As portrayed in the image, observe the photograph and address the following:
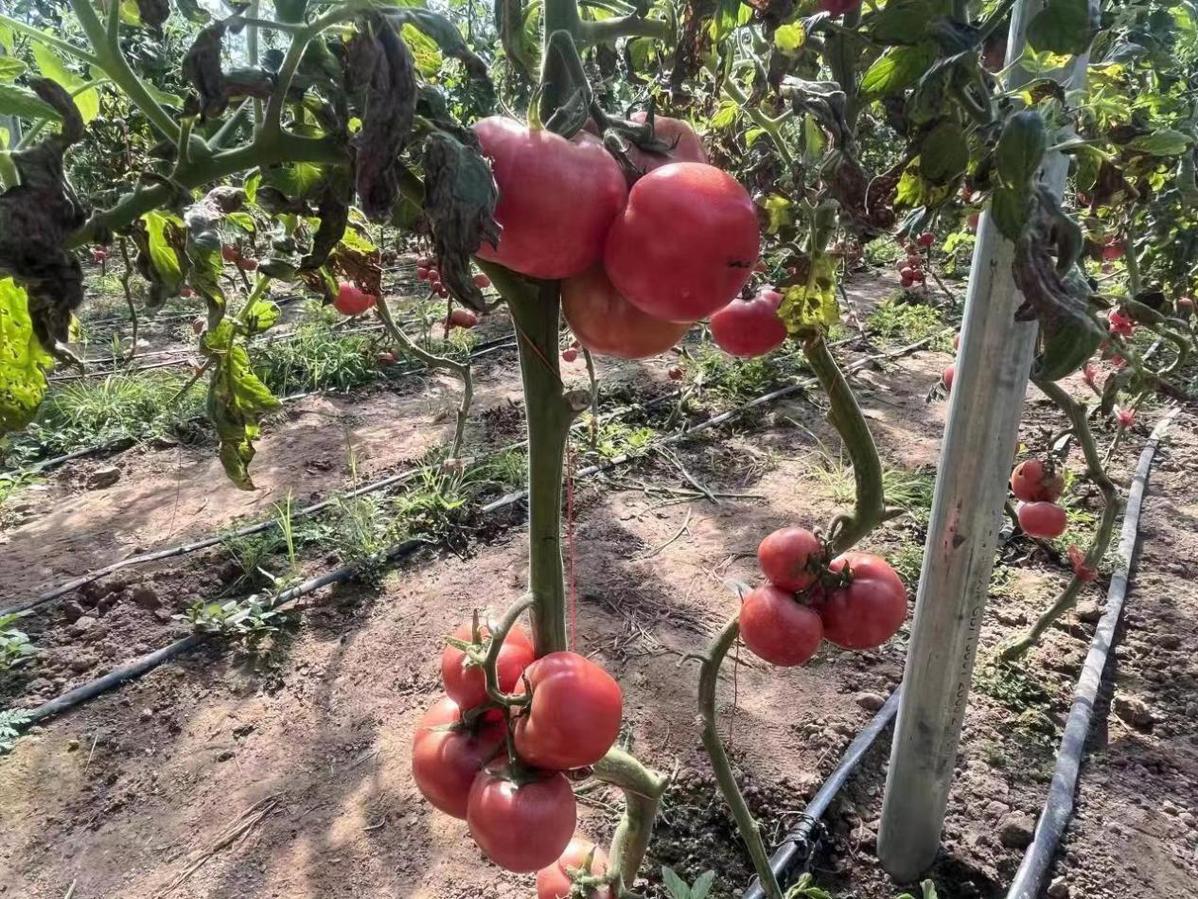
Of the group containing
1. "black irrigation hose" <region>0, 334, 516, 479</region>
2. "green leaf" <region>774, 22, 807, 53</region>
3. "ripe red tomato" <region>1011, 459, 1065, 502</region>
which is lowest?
"black irrigation hose" <region>0, 334, 516, 479</region>

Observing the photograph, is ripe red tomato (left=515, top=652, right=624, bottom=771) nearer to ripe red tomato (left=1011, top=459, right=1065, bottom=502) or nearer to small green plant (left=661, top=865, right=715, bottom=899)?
small green plant (left=661, top=865, right=715, bottom=899)

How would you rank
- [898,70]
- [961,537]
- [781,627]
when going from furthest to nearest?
[961,537]
[781,627]
[898,70]

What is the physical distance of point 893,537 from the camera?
8.95 ft

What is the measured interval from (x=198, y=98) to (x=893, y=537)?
103 inches

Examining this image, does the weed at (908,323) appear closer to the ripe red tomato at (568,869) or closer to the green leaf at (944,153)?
the ripe red tomato at (568,869)

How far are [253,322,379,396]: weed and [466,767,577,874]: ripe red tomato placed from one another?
3638mm

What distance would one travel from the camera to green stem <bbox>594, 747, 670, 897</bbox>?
0.86 m

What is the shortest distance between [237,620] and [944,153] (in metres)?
2.27

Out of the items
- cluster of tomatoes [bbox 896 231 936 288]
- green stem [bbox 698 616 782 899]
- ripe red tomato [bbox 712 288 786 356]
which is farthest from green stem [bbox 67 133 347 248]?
cluster of tomatoes [bbox 896 231 936 288]

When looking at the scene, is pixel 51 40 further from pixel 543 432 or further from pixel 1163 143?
pixel 1163 143

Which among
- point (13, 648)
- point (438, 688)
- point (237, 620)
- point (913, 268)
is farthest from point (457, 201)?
point (913, 268)

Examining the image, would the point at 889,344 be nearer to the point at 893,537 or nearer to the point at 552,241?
the point at 893,537

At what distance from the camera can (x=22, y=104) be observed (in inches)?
23.0

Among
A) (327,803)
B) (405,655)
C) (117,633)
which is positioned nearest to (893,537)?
(405,655)
